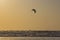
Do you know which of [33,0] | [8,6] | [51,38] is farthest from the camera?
[51,38]

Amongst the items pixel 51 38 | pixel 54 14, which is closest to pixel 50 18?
pixel 54 14

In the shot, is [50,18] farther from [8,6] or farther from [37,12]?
[8,6]

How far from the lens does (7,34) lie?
2.29 meters

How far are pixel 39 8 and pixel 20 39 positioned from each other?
2.24 feet

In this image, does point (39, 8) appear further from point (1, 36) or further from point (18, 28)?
point (1, 36)

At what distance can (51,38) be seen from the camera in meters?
2.18

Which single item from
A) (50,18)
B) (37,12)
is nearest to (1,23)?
(37,12)

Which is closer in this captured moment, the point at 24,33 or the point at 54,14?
the point at 54,14

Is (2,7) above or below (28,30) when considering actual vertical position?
above

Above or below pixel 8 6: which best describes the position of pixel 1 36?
below

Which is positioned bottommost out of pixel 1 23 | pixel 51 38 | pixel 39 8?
pixel 51 38

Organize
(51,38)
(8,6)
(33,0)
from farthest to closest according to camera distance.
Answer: (51,38) → (8,6) → (33,0)

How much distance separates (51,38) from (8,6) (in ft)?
2.94

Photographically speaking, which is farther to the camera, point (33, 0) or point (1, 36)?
point (1, 36)
